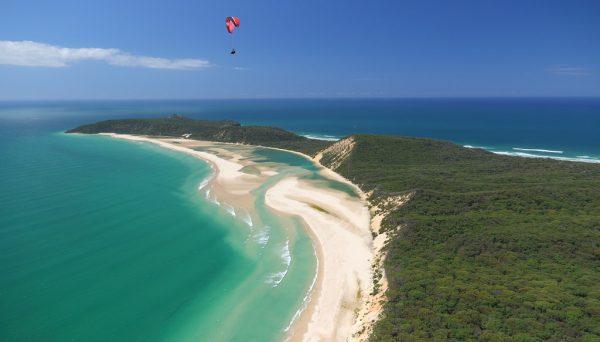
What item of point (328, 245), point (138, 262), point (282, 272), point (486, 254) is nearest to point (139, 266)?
point (138, 262)

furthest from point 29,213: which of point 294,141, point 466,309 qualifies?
point 294,141

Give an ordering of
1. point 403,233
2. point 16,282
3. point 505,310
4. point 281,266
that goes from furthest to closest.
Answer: point 403,233 < point 281,266 < point 16,282 < point 505,310

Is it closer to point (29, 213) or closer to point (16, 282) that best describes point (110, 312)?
point (16, 282)

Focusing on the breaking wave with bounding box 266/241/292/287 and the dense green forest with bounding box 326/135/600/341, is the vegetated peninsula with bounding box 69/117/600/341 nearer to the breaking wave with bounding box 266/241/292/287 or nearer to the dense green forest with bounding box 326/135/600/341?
the dense green forest with bounding box 326/135/600/341

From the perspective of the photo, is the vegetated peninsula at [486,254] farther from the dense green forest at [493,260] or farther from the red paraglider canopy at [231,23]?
the red paraglider canopy at [231,23]

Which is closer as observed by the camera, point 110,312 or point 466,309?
point 466,309
